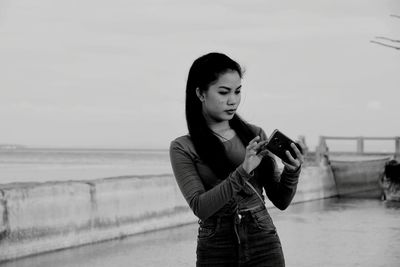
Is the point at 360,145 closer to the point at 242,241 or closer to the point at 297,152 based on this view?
the point at 297,152

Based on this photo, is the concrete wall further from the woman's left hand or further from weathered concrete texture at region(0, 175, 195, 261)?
the woman's left hand

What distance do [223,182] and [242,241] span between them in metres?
0.31

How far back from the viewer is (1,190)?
990 centimetres

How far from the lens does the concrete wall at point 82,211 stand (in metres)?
9.93

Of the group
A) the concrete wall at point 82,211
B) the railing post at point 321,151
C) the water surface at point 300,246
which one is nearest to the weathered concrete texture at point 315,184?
the railing post at point 321,151

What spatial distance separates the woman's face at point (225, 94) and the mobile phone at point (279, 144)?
242 millimetres

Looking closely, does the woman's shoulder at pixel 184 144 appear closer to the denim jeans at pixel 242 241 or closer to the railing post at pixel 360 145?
the denim jeans at pixel 242 241

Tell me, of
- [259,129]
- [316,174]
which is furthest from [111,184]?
[316,174]

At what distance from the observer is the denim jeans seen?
385 centimetres

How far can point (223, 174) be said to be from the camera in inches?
154

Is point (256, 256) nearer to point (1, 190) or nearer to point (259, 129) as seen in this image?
point (259, 129)

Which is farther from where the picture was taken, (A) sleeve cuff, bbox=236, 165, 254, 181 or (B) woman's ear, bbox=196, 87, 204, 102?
(B) woman's ear, bbox=196, 87, 204, 102

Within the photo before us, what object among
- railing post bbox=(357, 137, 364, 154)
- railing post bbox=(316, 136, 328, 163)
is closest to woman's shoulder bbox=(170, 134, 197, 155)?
railing post bbox=(316, 136, 328, 163)

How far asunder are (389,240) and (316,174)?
9110mm
